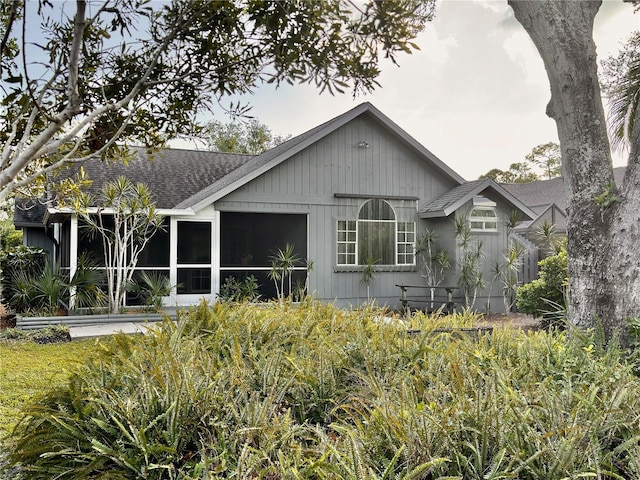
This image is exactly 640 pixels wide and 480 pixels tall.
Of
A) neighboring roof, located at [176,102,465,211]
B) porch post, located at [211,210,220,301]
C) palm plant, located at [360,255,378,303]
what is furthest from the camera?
palm plant, located at [360,255,378,303]

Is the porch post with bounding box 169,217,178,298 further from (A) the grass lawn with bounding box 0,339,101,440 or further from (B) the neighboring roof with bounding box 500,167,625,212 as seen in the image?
(B) the neighboring roof with bounding box 500,167,625,212

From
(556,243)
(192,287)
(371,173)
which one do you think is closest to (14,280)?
(192,287)

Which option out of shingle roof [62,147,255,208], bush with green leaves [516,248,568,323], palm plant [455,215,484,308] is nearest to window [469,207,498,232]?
palm plant [455,215,484,308]

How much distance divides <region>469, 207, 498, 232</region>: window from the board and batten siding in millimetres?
1344

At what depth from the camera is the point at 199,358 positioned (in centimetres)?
338

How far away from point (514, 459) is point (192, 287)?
1218 centimetres

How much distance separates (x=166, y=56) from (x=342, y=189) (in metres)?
9.04

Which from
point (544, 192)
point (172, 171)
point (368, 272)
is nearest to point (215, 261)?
point (368, 272)

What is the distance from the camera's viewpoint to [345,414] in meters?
3.09

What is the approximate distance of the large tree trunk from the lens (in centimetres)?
503

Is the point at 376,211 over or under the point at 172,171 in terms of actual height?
under

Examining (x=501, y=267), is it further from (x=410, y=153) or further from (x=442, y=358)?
(x=442, y=358)

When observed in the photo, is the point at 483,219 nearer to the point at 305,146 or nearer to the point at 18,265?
the point at 305,146

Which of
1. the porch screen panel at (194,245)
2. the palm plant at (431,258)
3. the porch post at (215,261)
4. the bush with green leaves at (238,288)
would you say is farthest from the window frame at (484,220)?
the porch screen panel at (194,245)
